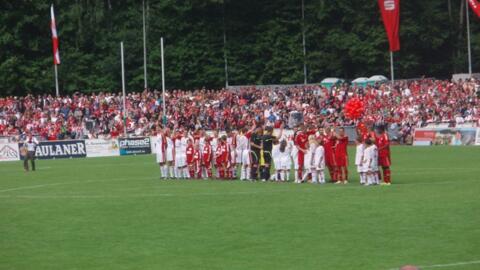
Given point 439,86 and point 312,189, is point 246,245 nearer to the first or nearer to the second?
point 312,189

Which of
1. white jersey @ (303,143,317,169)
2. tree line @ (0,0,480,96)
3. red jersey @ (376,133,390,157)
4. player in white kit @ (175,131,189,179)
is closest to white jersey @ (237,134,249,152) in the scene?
player in white kit @ (175,131,189,179)

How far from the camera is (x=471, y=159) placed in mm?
41250

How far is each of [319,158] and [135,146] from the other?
27045 mm

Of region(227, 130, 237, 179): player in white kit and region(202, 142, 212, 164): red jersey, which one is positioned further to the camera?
region(202, 142, 212, 164): red jersey

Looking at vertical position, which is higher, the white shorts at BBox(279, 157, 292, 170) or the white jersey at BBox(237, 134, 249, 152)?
the white jersey at BBox(237, 134, 249, 152)

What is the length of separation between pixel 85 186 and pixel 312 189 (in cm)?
817

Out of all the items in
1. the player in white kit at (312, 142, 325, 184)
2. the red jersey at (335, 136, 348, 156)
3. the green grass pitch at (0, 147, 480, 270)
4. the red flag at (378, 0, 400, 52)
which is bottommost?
the green grass pitch at (0, 147, 480, 270)

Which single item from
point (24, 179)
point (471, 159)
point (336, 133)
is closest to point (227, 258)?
point (336, 133)

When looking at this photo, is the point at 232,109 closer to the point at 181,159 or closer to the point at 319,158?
the point at 181,159

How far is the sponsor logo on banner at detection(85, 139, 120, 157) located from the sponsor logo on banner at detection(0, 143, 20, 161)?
12.7 feet

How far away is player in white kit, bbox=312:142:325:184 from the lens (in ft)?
104

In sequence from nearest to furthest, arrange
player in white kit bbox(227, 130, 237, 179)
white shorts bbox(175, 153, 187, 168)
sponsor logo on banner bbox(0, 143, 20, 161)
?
player in white kit bbox(227, 130, 237, 179)
white shorts bbox(175, 153, 187, 168)
sponsor logo on banner bbox(0, 143, 20, 161)

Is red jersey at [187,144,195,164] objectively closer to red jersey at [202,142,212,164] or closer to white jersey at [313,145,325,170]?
red jersey at [202,142,212,164]

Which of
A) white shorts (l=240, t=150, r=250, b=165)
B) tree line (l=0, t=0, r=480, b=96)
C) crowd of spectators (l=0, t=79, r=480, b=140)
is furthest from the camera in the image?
tree line (l=0, t=0, r=480, b=96)
